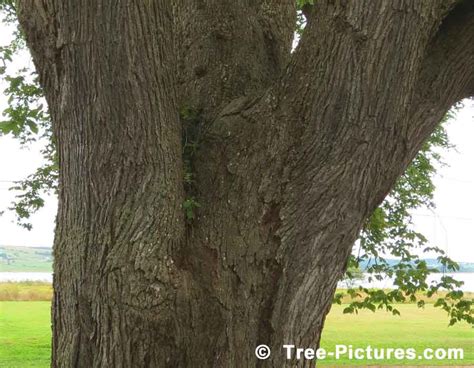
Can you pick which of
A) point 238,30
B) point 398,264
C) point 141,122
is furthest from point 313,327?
point 398,264

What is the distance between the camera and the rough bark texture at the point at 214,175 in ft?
7.60

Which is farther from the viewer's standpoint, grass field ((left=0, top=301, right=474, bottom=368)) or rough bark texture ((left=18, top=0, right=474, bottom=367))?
grass field ((left=0, top=301, right=474, bottom=368))

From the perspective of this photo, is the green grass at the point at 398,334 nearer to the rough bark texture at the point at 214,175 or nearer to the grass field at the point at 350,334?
the grass field at the point at 350,334

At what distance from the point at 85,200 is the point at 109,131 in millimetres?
314

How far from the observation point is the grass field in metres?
12.3

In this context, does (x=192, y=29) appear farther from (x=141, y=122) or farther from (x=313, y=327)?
(x=313, y=327)

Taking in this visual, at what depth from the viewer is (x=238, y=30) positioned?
10.8 ft

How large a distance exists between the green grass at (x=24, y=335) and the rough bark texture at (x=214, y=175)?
31.2ft

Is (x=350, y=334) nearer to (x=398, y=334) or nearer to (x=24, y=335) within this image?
(x=398, y=334)

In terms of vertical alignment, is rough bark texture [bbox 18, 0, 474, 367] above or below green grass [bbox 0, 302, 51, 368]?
above

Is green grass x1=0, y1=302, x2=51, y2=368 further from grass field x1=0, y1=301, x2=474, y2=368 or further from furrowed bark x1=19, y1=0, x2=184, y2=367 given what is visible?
furrowed bark x1=19, y1=0, x2=184, y2=367

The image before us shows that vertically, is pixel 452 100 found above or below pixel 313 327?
above

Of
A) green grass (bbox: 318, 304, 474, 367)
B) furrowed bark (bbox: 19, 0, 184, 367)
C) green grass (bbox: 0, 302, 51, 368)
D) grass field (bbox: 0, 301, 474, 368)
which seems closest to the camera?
furrowed bark (bbox: 19, 0, 184, 367)

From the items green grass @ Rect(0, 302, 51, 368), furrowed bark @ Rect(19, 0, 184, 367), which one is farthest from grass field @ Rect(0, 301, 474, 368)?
furrowed bark @ Rect(19, 0, 184, 367)
